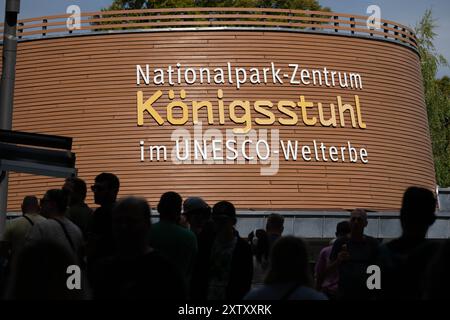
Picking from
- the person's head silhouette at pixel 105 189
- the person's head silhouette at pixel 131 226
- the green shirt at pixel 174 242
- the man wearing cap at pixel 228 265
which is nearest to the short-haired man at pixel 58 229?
the person's head silhouette at pixel 105 189

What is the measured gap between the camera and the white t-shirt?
7777mm

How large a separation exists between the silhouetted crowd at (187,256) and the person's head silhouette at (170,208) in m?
0.01

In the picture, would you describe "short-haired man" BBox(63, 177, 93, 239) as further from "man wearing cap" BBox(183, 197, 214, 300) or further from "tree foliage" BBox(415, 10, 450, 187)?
"tree foliage" BBox(415, 10, 450, 187)

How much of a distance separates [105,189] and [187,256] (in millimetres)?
878

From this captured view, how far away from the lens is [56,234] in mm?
7855

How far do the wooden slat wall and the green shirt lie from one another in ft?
68.6

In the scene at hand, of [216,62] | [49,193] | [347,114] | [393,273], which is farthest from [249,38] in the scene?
[393,273]

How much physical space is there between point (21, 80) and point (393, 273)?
85.9 feet

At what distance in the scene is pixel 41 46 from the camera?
3138 centimetres

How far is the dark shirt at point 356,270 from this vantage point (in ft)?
26.4

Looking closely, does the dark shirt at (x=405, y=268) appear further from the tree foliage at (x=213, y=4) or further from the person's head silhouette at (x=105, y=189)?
the tree foliage at (x=213, y=4)

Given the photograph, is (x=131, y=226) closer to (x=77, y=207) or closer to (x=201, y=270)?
(x=201, y=270)

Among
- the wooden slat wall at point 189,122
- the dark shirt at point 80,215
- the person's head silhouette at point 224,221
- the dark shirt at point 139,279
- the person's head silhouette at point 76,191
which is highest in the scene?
the wooden slat wall at point 189,122

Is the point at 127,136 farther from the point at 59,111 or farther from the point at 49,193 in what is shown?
the point at 49,193
